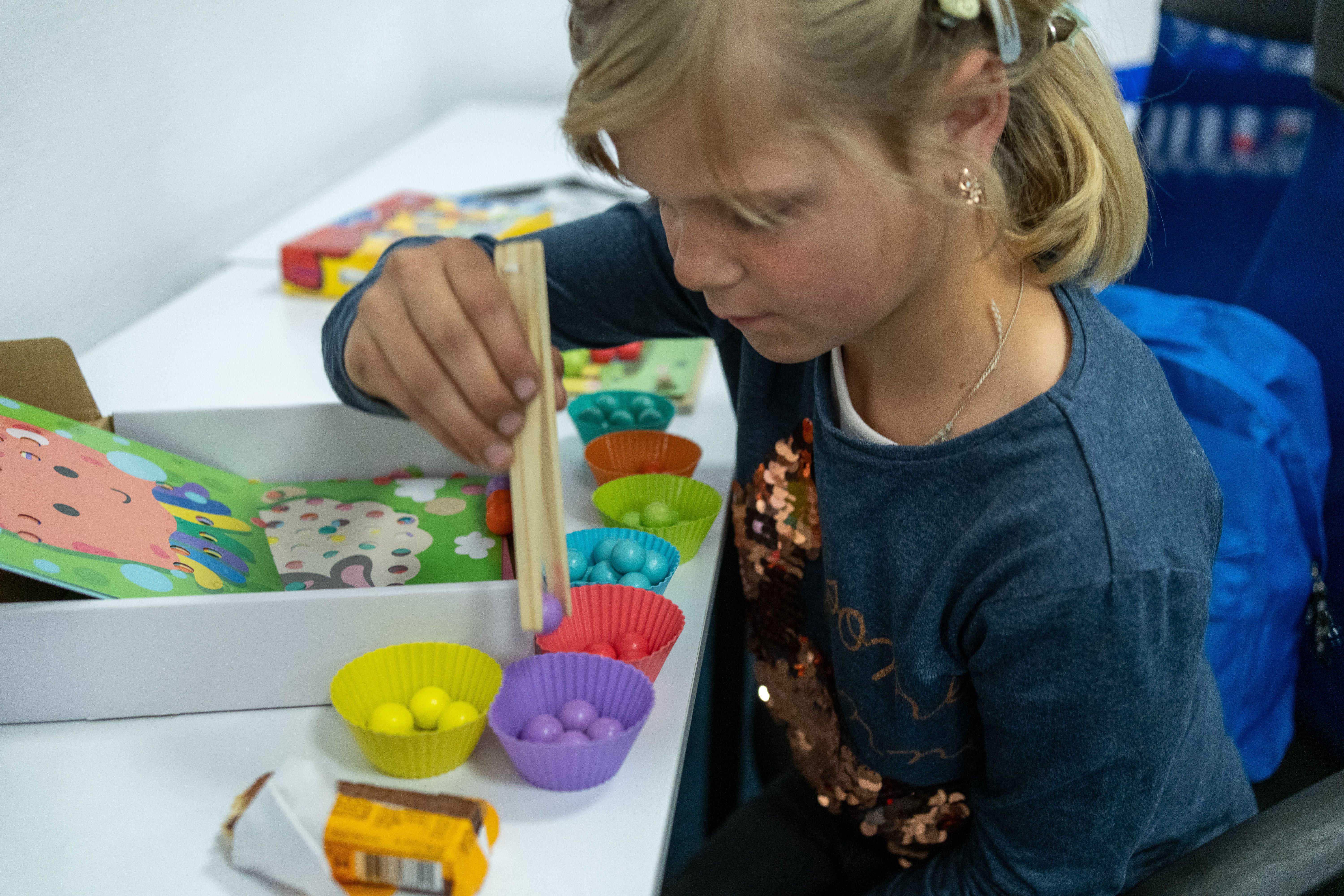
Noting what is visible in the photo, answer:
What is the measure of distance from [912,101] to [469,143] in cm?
151

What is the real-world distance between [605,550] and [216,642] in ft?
0.82

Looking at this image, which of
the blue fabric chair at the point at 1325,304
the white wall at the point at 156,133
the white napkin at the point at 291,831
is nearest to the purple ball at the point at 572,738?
the white napkin at the point at 291,831

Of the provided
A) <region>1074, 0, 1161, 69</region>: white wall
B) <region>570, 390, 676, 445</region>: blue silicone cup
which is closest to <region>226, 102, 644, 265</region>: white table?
<region>570, 390, 676, 445</region>: blue silicone cup

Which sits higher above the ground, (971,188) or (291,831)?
(971,188)

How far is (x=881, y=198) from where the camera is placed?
526 mm

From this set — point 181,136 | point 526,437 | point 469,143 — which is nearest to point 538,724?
point 526,437

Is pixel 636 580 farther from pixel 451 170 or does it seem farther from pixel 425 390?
pixel 451 170

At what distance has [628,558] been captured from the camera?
0.70 metres

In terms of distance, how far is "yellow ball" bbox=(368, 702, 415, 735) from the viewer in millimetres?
572

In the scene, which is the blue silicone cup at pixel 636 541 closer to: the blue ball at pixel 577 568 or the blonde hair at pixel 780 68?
the blue ball at pixel 577 568

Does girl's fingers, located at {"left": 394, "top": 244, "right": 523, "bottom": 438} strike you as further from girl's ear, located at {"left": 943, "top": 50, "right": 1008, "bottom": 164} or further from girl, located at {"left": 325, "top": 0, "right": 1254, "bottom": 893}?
girl's ear, located at {"left": 943, "top": 50, "right": 1008, "bottom": 164}

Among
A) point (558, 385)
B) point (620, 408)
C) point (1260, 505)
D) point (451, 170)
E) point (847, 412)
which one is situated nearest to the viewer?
point (558, 385)

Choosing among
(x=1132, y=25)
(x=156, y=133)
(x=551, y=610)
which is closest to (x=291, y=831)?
(x=551, y=610)

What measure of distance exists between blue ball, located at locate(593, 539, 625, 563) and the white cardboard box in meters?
0.11
